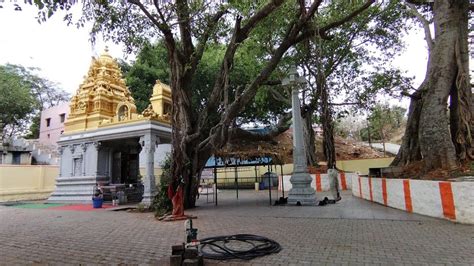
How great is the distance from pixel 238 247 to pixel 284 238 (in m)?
1.02

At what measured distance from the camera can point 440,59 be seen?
9.07 metres

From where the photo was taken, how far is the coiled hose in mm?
4426

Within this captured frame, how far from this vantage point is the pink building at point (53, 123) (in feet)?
105

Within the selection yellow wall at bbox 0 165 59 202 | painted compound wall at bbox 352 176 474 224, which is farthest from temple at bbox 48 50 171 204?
painted compound wall at bbox 352 176 474 224

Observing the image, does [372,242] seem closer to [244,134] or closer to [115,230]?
[115,230]

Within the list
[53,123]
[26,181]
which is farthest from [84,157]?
[53,123]

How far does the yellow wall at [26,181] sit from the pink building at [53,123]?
13.9m

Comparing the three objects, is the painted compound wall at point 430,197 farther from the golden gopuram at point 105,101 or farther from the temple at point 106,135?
the golden gopuram at point 105,101

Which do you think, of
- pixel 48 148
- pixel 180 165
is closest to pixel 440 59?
pixel 180 165

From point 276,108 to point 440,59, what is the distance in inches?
633

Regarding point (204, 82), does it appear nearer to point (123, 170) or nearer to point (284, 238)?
point (123, 170)

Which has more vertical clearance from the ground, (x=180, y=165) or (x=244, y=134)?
(x=244, y=134)

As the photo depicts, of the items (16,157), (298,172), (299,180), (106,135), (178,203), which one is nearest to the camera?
(178,203)

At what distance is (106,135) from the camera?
1413cm
